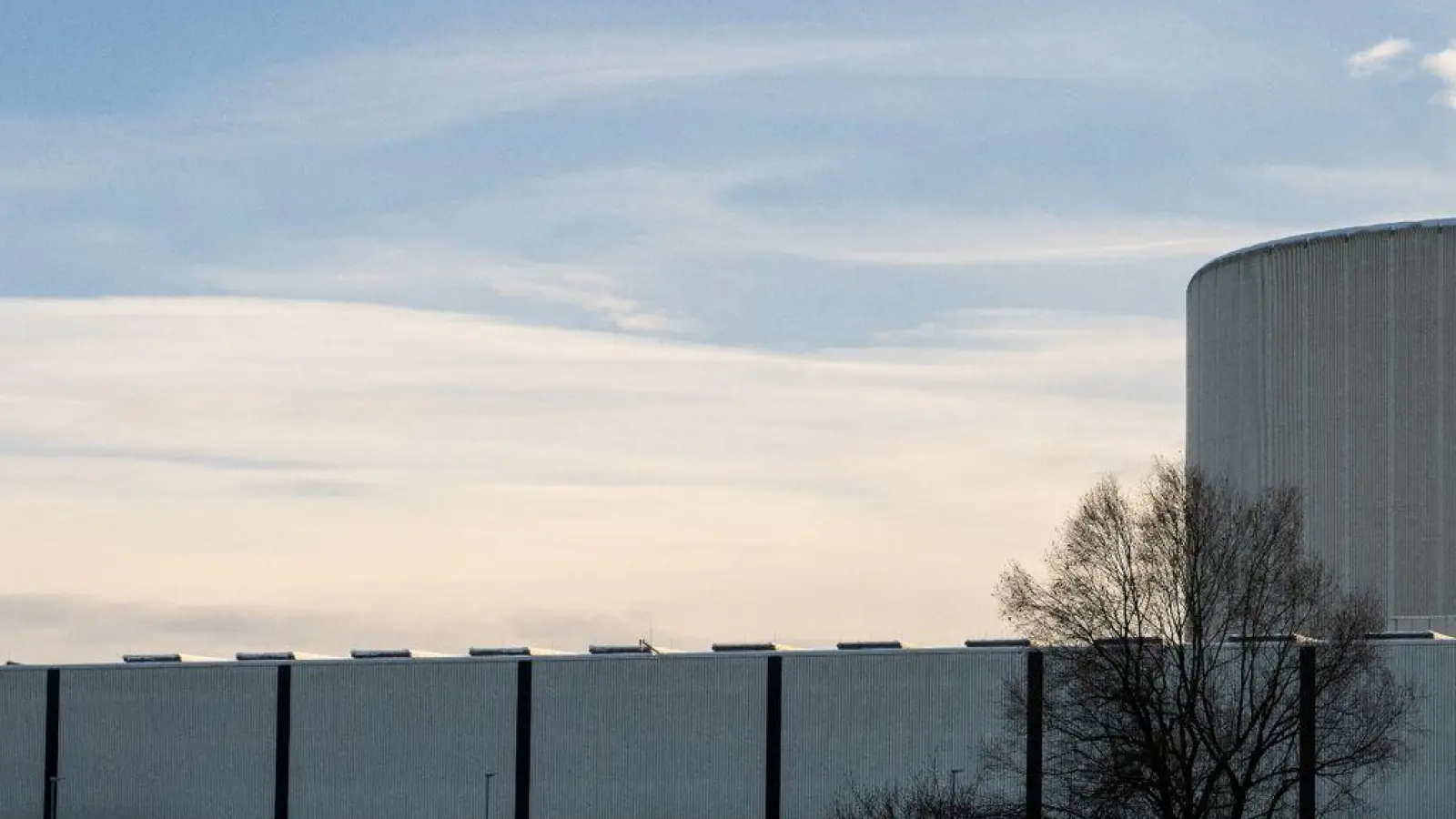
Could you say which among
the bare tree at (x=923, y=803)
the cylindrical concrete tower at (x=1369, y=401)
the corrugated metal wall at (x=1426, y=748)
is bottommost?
the bare tree at (x=923, y=803)

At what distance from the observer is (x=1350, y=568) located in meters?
81.2

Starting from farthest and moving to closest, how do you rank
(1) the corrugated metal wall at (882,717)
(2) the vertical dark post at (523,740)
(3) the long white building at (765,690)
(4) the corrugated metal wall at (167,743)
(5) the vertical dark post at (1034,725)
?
(4) the corrugated metal wall at (167,743) < (2) the vertical dark post at (523,740) < (3) the long white building at (765,690) < (1) the corrugated metal wall at (882,717) < (5) the vertical dark post at (1034,725)

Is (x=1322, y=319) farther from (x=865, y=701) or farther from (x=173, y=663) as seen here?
(x=173, y=663)

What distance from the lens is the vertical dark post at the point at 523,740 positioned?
8075 centimetres

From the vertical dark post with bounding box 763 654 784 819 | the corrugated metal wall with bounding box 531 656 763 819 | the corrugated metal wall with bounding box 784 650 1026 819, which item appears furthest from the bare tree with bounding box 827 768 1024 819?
the corrugated metal wall with bounding box 531 656 763 819

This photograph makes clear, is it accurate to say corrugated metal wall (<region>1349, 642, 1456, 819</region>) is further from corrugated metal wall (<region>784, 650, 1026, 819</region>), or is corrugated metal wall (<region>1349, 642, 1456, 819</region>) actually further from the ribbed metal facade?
corrugated metal wall (<region>784, 650, 1026, 819</region>)

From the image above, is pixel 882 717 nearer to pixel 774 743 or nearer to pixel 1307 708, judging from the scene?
pixel 774 743

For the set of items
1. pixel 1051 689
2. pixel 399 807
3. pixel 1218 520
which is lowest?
pixel 399 807

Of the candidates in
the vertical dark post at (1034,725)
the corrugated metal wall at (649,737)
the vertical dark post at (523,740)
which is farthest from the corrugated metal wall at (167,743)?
the vertical dark post at (1034,725)

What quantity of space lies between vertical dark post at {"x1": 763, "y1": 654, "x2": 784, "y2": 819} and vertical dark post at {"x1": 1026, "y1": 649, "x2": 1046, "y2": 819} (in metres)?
8.74

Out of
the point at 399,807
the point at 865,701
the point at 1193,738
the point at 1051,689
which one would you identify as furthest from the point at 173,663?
the point at 1193,738

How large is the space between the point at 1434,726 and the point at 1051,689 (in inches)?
496

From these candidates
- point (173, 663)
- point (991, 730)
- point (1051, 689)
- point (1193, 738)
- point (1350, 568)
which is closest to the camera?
point (1193, 738)

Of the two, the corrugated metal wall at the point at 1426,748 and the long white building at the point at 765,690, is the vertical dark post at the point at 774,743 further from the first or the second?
the corrugated metal wall at the point at 1426,748
